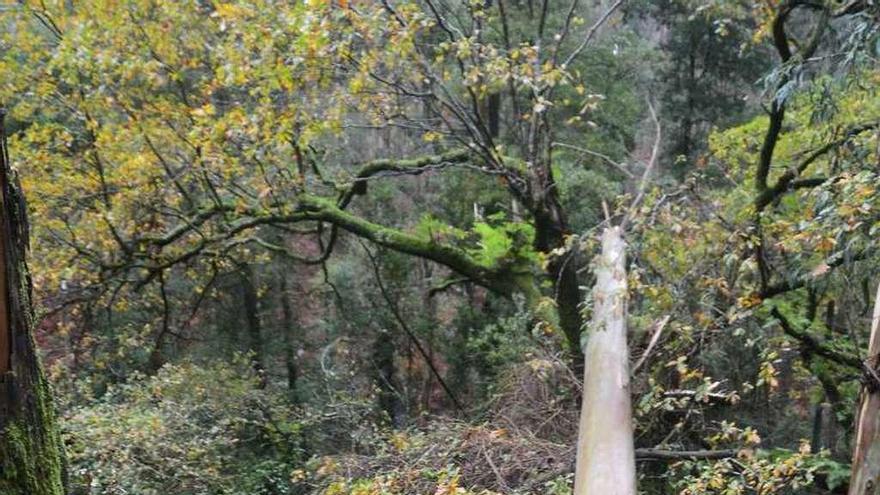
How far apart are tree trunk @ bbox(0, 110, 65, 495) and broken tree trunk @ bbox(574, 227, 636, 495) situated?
7.64 feet

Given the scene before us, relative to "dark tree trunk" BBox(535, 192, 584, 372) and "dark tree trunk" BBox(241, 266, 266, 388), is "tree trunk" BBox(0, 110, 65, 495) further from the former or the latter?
"dark tree trunk" BBox(241, 266, 266, 388)

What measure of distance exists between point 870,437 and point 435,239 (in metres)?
6.66

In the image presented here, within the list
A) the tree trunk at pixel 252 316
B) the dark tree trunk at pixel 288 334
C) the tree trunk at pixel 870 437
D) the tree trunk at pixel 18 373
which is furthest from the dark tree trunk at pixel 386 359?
the tree trunk at pixel 18 373

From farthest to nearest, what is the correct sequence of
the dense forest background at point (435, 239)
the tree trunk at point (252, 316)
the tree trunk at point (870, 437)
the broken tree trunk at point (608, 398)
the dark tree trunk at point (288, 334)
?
the tree trunk at point (252, 316) < the dark tree trunk at point (288, 334) < the dense forest background at point (435, 239) < the broken tree trunk at point (608, 398) < the tree trunk at point (870, 437)

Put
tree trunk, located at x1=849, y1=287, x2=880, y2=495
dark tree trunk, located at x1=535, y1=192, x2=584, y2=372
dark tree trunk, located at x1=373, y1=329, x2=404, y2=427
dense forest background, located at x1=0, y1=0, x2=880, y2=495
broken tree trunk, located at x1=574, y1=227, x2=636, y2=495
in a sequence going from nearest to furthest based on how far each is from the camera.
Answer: tree trunk, located at x1=849, y1=287, x2=880, y2=495 → broken tree trunk, located at x1=574, y1=227, x2=636, y2=495 → dense forest background, located at x1=0, y1=0, x2=880, y2=495 → dark tree trunk, located at x1=535, y1=192, x2=584, y2=372 → dark tree trunk, located at x1=373, y1=329, x2=404, y2=427

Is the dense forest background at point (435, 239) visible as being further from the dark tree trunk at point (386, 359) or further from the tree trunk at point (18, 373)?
the tree trunk at point (18, 373)

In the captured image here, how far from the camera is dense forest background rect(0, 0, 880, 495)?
209 inches

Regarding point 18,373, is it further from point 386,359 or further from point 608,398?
point 386,359

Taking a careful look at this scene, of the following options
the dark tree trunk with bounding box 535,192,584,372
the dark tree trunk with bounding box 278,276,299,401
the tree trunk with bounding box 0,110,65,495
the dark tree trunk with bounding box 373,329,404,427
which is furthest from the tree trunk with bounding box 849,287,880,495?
the dark tree trunk with bounding box 278,276,299,401

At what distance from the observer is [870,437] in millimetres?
2938

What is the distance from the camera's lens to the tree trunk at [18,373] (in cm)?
179

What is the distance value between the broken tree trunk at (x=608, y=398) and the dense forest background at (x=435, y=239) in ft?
0.89

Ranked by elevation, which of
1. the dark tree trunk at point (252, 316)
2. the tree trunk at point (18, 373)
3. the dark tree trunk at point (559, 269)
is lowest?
the tree trunk at point (18, 373)

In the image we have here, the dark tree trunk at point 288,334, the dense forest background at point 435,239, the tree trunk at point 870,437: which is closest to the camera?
the tree trunk at point 870,437
